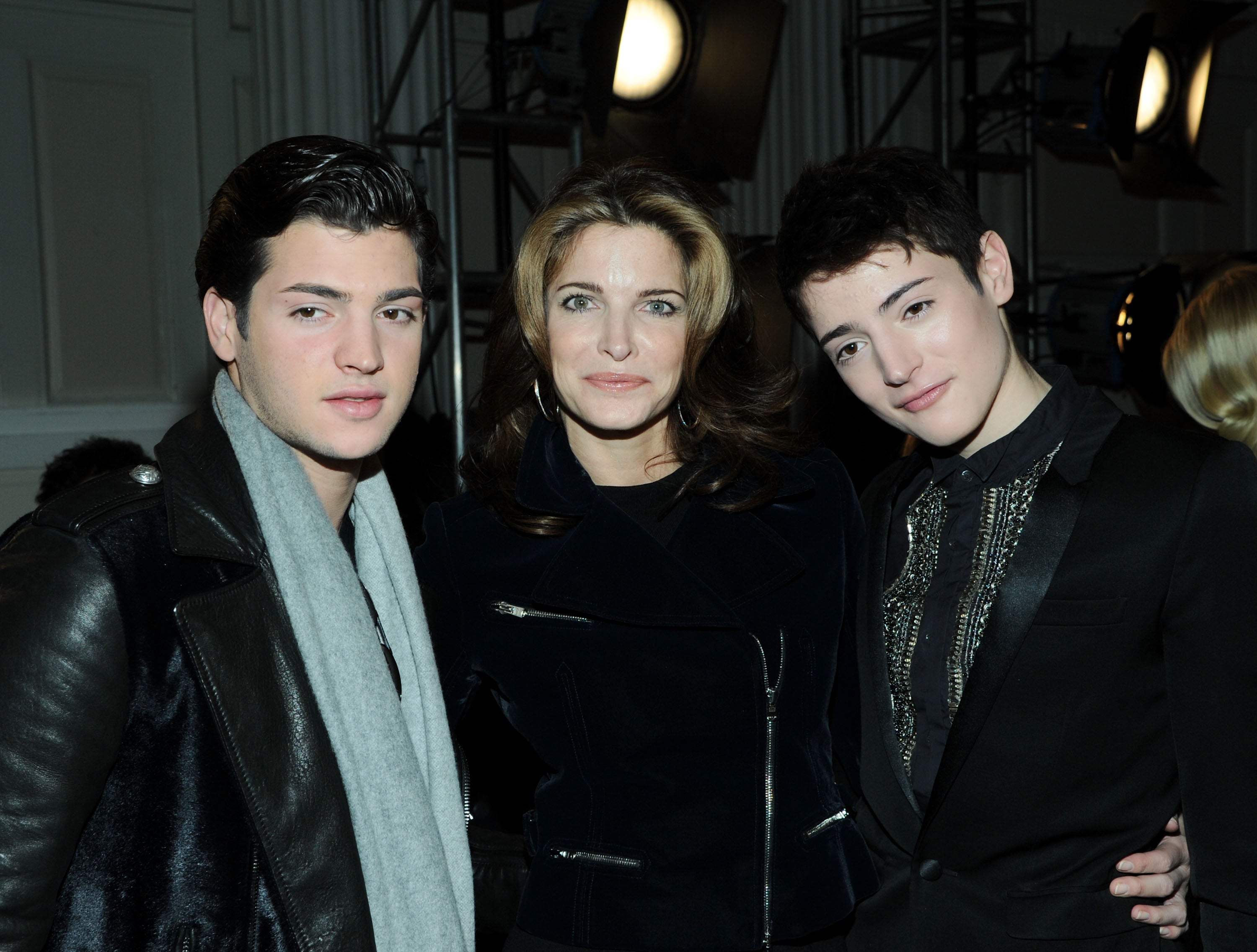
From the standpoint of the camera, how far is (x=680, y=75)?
3.45 m

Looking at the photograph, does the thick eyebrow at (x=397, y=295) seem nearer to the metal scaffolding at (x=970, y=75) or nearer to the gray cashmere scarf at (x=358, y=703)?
the gray cashmere scarf at (x=358, y=703)

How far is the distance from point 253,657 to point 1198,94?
16.5ft

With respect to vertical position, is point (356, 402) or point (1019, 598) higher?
point (356, 402)

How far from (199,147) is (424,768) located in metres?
3.28

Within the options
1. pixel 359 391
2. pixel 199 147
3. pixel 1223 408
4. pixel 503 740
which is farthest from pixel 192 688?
pixel 199 147

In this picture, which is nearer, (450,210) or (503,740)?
(503,740)

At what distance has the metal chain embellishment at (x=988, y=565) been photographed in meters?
1.37

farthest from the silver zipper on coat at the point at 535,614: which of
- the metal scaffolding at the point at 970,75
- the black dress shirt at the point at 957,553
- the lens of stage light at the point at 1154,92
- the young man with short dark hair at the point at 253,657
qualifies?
the lens of stage light at the point at 1154,92

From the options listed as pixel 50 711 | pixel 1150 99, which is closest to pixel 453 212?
pixel 50 711

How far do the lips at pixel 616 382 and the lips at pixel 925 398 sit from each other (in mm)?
395

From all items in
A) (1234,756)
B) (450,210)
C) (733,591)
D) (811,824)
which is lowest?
(811,824)

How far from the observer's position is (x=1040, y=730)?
1.30 meters

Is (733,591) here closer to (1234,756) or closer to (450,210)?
(1234,756)

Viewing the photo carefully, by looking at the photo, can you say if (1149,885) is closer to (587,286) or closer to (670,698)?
(670,698)
